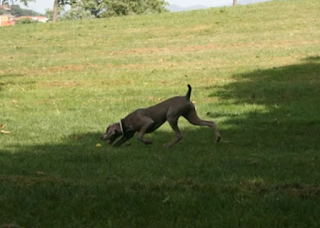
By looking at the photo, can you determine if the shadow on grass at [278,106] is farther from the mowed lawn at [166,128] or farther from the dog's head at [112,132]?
the dog's head at [112,132]

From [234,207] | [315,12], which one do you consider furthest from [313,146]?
[315,12]

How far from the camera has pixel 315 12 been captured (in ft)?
94.9

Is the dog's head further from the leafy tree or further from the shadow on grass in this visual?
the leafy tree

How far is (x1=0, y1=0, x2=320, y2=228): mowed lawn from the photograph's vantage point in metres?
5.73

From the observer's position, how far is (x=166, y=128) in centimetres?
1120

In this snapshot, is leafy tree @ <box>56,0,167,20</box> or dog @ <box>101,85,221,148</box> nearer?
dog @ <box>101,85,221,148</box>

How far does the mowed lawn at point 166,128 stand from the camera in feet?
18.8

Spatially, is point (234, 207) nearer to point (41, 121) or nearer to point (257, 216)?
point (257, 216)

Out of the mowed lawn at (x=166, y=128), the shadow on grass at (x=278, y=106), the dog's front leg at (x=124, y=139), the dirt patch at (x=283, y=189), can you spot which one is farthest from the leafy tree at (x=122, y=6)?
the dirt patch at (x=283, y=189)

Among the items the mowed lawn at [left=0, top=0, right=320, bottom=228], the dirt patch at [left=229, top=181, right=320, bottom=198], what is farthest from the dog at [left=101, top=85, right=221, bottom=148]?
the dirt patch at [left=229, top=181, right=320, bottom=198]

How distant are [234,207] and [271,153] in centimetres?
327

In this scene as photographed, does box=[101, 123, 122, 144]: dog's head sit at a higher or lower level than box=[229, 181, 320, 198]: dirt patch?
lower

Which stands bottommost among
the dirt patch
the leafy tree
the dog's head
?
the leafy tree

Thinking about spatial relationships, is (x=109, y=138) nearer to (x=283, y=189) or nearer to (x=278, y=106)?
(x=283, y=189)
